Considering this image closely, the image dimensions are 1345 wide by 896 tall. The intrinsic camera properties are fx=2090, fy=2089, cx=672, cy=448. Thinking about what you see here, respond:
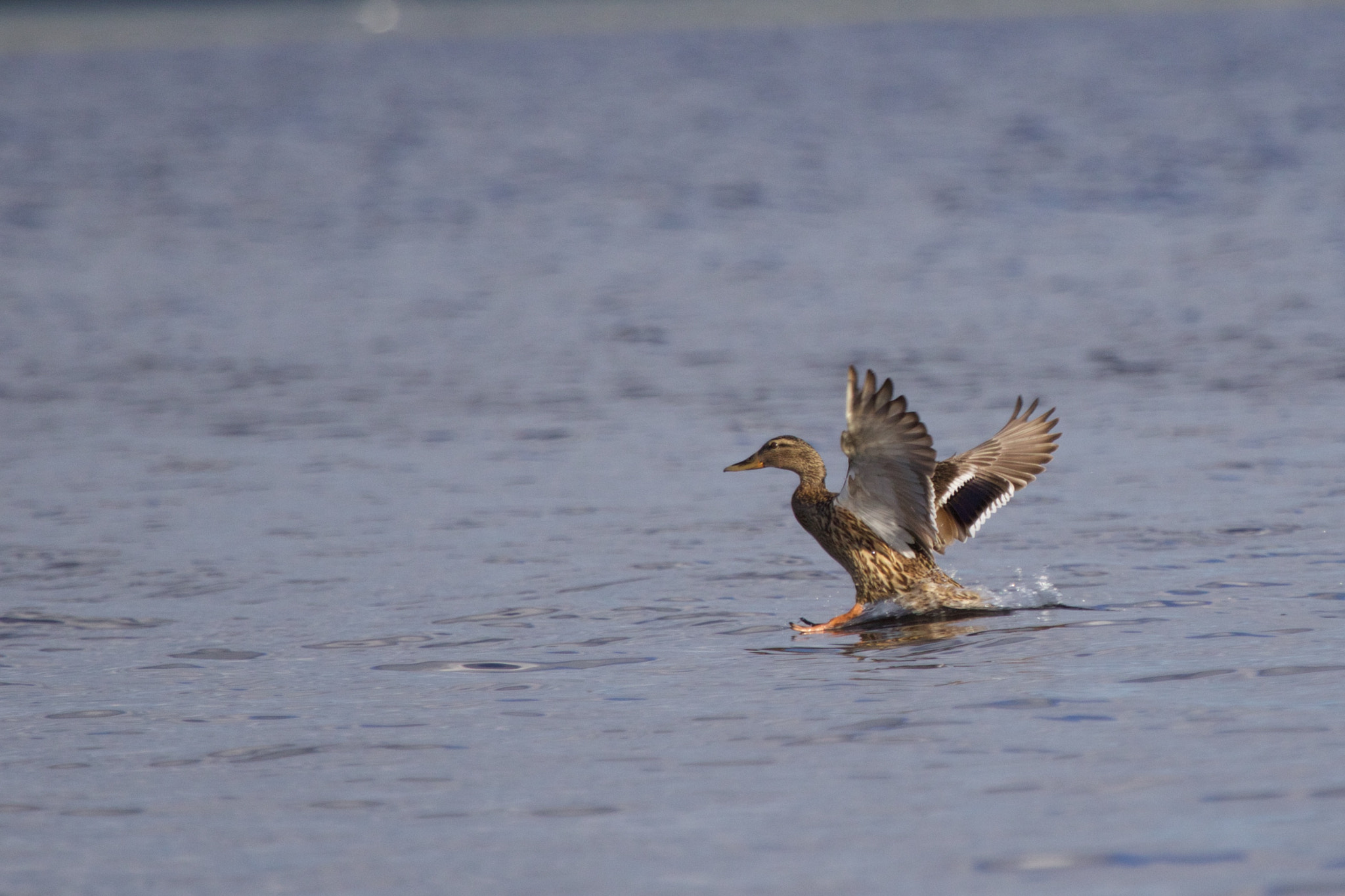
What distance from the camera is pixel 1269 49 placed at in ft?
189

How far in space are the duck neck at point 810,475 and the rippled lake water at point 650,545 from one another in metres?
0.46

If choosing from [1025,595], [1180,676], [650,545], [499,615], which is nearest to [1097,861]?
[1180,676]

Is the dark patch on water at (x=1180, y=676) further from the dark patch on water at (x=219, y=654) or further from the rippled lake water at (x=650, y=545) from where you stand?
the dark patch on water at (x=219, y=654)

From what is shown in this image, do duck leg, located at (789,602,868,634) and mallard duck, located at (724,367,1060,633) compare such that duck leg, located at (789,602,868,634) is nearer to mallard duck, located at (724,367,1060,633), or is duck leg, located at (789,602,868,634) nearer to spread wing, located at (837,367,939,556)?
mallard duck, located at (724,367,1060,633)

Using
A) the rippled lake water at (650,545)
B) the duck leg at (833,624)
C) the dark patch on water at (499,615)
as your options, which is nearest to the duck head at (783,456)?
the rippled lake water at (650,545)

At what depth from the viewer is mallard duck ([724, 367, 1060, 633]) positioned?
7.60m

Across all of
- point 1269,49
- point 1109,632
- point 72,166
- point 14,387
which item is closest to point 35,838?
point 1109,632

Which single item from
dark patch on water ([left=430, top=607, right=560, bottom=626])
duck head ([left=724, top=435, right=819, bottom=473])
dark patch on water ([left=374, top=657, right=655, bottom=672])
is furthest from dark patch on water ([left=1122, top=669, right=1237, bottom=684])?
dark patch on water ([left=430, top=607, right=560, bottom=626])

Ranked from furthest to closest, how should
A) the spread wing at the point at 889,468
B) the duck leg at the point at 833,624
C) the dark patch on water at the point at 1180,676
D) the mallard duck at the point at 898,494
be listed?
the duck leg at the point at 833,624 → the mallard duck at the point at 898,494 → the spread wing at the point at 889,468 → the dark patch on water at the point at 1180,676

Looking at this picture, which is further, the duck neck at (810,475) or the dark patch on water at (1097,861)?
the duck neck at (810,475)

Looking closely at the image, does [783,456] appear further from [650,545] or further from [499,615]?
[499,615]

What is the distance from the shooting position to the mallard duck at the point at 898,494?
24.9ft

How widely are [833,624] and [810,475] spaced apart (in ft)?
2.93

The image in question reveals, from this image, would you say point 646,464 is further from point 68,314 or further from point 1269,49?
point 1269,49
